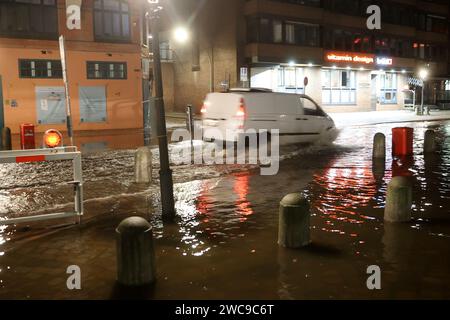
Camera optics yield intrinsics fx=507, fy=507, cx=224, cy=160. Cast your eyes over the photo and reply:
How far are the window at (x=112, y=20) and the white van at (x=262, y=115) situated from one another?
436 inches

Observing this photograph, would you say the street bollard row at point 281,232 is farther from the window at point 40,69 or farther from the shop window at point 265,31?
the shop window at point 265,31

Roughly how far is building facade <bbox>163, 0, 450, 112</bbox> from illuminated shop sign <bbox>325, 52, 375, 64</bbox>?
0.27ft

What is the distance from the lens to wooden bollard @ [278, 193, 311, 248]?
243 inches

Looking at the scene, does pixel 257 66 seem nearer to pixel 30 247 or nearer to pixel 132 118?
pixel 132 118

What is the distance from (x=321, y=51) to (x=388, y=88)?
1091cm

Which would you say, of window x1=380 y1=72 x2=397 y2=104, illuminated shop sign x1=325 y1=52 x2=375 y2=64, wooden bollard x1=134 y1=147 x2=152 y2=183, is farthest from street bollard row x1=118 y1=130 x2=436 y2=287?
window x1=380 y1=72 x2=397 y2=104

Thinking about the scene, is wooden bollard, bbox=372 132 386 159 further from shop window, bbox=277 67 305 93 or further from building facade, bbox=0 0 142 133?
shop window, bbox=277 67 305 93

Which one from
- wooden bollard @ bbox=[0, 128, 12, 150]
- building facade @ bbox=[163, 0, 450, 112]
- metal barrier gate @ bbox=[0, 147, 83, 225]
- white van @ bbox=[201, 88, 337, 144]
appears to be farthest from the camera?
building facade @ bbox=[163, 0, 450, 112]

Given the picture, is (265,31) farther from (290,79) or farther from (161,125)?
(161,125)

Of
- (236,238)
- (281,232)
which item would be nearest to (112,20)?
(236,238)

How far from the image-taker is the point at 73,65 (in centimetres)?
2478

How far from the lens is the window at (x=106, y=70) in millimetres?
25344

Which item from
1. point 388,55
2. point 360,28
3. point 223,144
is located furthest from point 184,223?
point 388,55

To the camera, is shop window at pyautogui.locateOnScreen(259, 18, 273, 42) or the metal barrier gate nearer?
the metal barrier gate
